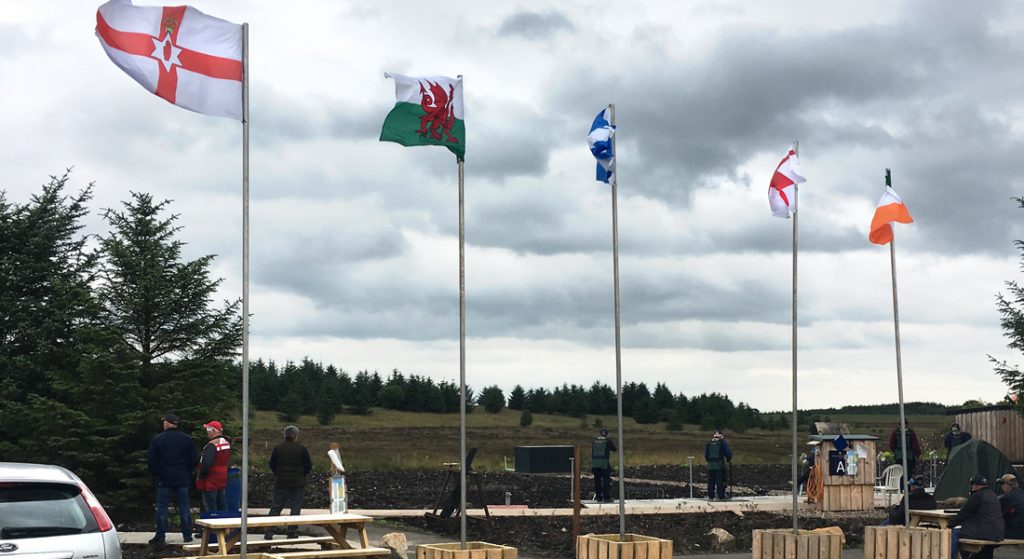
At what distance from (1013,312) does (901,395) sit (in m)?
16.1

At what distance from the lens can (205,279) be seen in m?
25.4

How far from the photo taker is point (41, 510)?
34.3 ft

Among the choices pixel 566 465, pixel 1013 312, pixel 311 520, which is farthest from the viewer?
pixel 566 465

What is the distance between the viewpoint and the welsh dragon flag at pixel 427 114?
15.1m

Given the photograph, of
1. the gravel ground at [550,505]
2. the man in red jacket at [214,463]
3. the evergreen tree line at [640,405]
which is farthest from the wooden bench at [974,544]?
the evergreen tree line at [640,405]

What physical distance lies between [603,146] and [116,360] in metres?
12.2

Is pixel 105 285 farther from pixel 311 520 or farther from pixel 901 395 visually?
pixel 901 395

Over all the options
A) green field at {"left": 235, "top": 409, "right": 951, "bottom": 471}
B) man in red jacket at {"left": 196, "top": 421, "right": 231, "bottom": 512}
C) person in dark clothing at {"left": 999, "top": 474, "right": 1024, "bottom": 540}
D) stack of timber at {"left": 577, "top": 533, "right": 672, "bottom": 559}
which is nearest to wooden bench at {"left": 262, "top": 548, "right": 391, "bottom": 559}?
stack of timber at {"left": 577, "top": 533, "right": 672, "bottom": 559}

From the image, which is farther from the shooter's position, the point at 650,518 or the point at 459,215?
the point at 650,518

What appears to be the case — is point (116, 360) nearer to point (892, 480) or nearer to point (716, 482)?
point (716, 482)

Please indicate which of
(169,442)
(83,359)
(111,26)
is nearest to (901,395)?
A: (169,442)

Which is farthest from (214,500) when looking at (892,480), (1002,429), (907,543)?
(1002,429)

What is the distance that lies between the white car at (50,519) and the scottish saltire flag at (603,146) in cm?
862

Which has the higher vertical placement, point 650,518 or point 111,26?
point 111,26
